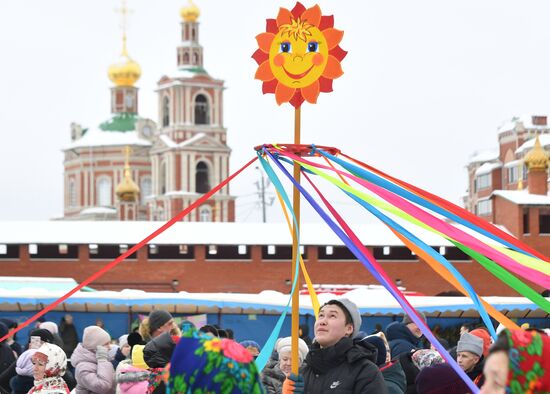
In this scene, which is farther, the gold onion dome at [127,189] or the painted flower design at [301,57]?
the gold onion dome at [127,189]

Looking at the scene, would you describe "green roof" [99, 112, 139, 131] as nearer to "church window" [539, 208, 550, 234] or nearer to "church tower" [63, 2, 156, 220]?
"church tower" [63, 2, 156, 220]

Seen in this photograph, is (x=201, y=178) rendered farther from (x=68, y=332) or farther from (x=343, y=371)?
(x=343, y=371)

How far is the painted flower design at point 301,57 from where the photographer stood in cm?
692

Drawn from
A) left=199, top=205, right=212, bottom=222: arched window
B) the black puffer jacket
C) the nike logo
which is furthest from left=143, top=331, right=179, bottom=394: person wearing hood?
left=199, top=205, right=212, bottom=222: arched window

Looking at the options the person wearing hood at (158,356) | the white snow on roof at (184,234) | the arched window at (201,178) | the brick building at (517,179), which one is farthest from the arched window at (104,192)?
the person wearing hood at (158,356)

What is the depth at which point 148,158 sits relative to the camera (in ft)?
236

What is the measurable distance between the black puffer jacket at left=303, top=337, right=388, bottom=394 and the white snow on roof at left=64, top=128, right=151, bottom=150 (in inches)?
2624

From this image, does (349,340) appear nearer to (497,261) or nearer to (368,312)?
(497,261)

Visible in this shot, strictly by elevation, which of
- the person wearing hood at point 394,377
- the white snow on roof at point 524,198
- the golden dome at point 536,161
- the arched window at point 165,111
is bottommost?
the person wearing hood at point 394,377

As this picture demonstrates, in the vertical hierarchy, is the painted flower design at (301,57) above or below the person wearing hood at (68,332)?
above

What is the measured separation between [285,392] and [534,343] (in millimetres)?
2569

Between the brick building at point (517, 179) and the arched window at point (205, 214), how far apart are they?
518 inches

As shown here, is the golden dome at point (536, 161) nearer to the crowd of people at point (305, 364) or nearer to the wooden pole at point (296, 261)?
the crowd of people at point (305, 364)

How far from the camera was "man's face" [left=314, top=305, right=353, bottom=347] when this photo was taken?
5293mm
